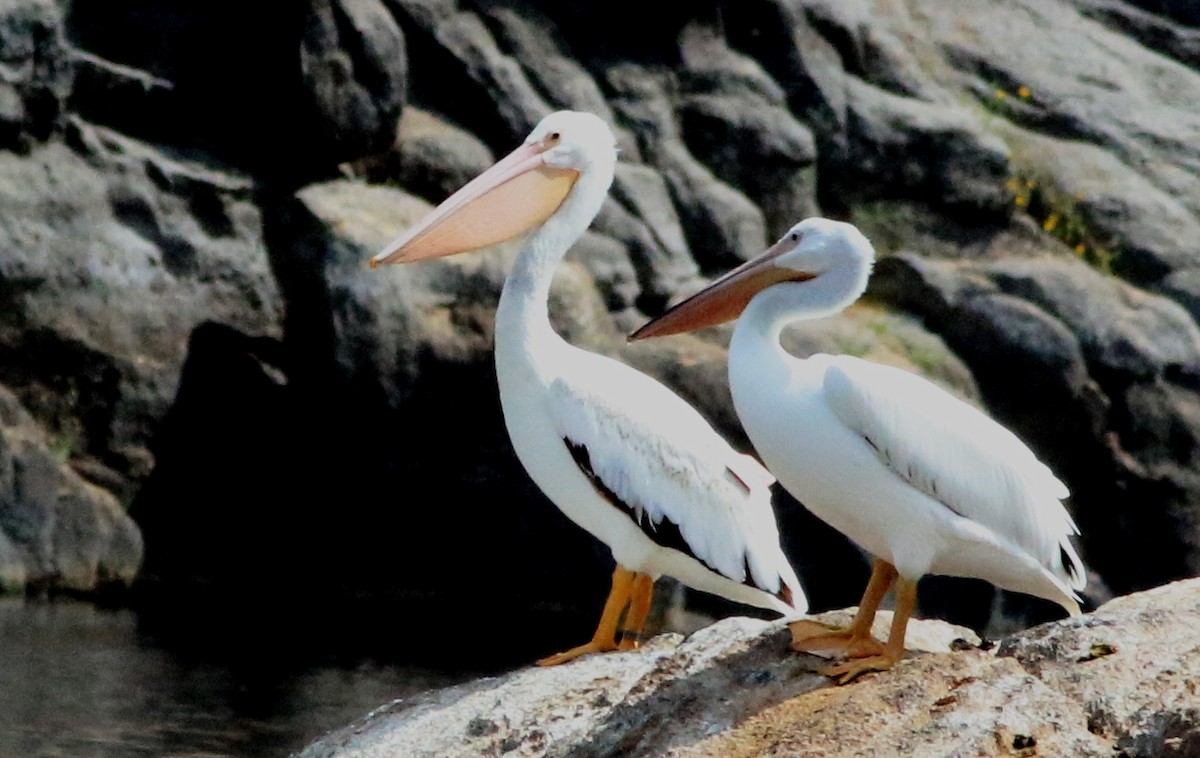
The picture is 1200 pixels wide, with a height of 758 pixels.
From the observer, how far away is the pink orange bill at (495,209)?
23.6 feet

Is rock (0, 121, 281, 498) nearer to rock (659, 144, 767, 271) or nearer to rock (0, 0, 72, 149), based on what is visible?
rock (0, 0, 72, 149)

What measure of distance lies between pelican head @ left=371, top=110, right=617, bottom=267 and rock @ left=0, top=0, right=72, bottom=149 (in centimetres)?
725

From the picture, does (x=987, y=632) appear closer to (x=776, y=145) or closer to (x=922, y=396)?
(x=776, y=145)

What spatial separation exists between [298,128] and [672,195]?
3.04 m

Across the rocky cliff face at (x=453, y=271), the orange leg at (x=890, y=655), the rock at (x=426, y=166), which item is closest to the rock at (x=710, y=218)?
the rocky cliff face at (x=453, y=271)

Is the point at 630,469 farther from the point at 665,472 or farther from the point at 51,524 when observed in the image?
the point at 51,524

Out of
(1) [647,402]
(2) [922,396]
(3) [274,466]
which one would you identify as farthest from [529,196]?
(3) [274,466]

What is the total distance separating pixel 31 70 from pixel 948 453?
33.3 ft

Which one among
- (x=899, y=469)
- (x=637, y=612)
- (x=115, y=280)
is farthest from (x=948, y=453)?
(x=115, y=280)

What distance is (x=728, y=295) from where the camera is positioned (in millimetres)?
6023

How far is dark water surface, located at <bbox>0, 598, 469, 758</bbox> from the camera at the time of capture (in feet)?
28.4

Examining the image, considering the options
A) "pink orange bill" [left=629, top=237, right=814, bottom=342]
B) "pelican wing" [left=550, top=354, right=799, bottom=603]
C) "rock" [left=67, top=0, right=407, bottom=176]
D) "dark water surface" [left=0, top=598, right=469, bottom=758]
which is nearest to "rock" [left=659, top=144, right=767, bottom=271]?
"rock" [left=67, top=0, right=407, bottom=176]

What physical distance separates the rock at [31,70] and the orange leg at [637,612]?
8.46 meters

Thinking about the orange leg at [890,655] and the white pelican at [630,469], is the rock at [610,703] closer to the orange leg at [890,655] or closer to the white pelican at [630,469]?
the orange leg at [890,655]
